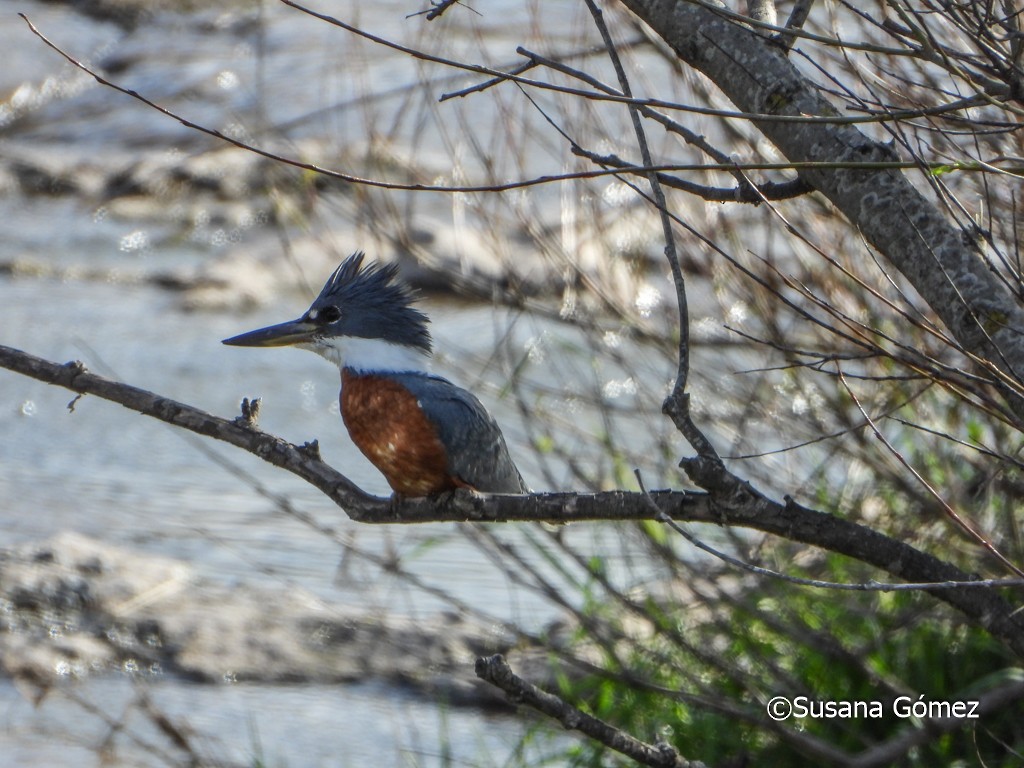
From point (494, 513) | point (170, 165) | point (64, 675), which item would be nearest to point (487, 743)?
point (64, 675)

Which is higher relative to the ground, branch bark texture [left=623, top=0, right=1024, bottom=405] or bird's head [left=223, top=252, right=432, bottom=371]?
bird's head [left=223, top=252, right=432, bottom=371]

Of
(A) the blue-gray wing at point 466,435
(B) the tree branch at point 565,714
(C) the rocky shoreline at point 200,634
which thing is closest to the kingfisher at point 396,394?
(A) the blue-gray wing at point 466,435

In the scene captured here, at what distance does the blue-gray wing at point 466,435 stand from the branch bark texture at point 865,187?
3.43ft

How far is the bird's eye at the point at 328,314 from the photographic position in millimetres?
3336

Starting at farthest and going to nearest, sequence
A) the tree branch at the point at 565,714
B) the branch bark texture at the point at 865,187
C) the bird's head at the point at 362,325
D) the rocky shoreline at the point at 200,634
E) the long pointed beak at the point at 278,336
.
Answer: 1. the rocky shoreline at the point at 200,634
2. the bird's head at the point at 362,325
3. the long pointed beak at the point at 278,336
4. the branch bark texture at the point at 865,187
5. the tree branch at the point at 565,714

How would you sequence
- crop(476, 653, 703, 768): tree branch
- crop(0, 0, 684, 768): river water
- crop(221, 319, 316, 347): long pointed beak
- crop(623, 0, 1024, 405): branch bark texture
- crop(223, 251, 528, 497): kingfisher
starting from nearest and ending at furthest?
1. crop(476, 653, 703, 768): tree branch
2. crop(623, 0, 1024, 405): branch bark texture
3. crop(223, 251, 528, 497): kingfisher
4. crop(221, 319, 316, 347): long pointed beak
5. crop(0, 0, 684, 768): river water

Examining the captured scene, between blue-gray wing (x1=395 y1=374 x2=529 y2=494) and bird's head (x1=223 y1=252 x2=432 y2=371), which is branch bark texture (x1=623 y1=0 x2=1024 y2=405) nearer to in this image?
blue-gray wing (x1=395 y1=374 x2=529 y2=494)

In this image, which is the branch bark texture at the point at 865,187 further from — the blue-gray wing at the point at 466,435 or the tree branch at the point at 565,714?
the blue-gray wing at the point at 466,435

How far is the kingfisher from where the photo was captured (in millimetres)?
2932

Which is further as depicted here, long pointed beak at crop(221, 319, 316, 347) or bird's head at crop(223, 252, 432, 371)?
bird's head at crop(223, 252, 432, 371)

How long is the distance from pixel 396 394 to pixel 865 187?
4.31 ft

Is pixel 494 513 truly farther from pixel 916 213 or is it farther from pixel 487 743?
pixel 487 743

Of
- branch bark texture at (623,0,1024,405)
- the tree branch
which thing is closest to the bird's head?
branch bark texture at (623,0,1024,405)

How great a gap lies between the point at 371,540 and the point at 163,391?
5.16ft
